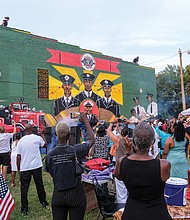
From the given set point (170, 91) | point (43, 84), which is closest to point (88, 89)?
point (43, 84)

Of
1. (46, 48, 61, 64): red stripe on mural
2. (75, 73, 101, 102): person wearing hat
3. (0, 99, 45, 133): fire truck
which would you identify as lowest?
(0, 99, 45, 133): fire truck

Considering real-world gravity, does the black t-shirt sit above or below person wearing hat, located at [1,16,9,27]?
below

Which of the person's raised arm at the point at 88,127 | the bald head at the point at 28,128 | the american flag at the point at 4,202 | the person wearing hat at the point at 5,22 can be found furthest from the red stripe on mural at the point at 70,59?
the person's raised arm at the point at 88,127

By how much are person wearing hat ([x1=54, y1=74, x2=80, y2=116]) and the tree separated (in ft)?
66.7

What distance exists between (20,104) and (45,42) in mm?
4560

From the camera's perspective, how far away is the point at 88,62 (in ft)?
67.9

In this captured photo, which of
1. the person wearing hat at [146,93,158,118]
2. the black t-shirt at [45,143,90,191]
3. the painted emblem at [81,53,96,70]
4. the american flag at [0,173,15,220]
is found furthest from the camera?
the person wearing hat at [146,93,158,118]

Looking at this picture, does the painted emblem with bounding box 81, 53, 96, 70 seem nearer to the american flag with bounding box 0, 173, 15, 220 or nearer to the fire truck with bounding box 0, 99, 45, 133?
the fire truck with bounding box 0, 99, 45, 133

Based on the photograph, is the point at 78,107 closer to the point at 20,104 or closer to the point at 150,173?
the point at 20,104

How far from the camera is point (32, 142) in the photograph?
18.4ft

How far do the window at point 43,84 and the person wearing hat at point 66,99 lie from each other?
970 millimetres

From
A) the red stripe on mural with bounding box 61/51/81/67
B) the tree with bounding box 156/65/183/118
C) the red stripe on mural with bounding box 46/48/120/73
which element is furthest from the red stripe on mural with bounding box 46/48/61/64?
the tree with bounding box 156/65/183/118

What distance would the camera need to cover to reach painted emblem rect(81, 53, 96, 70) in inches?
802

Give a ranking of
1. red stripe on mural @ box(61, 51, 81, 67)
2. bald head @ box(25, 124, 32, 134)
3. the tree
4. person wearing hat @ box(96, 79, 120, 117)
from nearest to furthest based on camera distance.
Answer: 1. bald head @ box(25, 124, 32, 134)
2. red stripe on mural @ box(61, 51, 81, 67)
3. person wearing hat @ box(96, 79, 120, 117)
4. the tree
